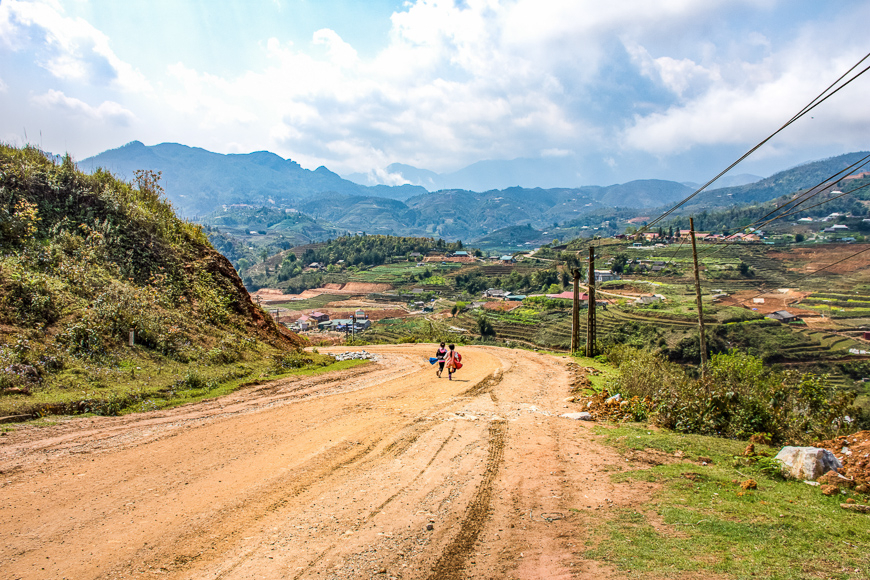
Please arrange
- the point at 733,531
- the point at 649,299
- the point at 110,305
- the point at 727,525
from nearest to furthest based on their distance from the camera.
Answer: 1. the point at 733,531
2. the point at 727,525
3. the point at 110,305
4. the point at 649,299

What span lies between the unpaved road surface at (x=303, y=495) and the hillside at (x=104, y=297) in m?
2.01

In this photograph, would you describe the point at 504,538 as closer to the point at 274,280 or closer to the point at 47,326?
the point at 47,326

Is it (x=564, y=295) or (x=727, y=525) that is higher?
(x=564, y=295)

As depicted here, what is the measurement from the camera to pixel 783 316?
1828 inches

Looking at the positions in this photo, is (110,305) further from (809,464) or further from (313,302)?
(313,302)

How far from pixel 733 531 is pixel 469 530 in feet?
10.00

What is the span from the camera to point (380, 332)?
59469 millimetres

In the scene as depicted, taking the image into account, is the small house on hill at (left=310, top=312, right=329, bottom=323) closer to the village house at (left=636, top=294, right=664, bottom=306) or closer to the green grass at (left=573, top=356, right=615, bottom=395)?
the village house at (left=636, top=294, right=664, bottom=306)

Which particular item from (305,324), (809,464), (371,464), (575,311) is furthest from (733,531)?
(305,324)

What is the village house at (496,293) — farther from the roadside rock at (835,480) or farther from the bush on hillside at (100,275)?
the roadside rock at (835,480)

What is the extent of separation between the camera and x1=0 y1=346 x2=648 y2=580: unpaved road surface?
5000 millimetres

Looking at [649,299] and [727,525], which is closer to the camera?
[727,525]

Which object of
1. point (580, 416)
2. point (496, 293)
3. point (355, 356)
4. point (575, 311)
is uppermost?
point (575, 311)

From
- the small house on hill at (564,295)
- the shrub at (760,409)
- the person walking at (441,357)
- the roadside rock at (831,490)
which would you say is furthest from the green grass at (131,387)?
the small house on hill at (564,295)
